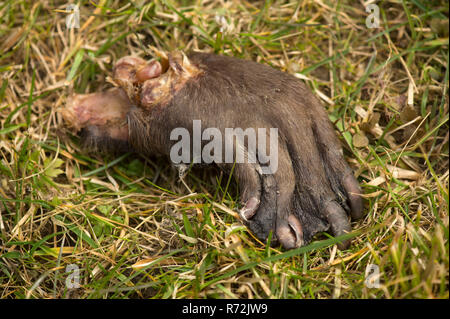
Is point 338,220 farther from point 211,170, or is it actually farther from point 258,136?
point 211,170

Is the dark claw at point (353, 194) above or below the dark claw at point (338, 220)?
above

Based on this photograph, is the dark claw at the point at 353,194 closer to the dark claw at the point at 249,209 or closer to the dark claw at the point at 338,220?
the dark claw at the point at 338,220

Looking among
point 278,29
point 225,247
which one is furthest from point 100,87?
point 225,247

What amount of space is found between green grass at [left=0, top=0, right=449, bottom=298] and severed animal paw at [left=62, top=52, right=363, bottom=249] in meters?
0.14

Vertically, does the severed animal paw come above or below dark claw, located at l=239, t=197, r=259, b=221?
above

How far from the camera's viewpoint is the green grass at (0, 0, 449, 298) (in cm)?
223

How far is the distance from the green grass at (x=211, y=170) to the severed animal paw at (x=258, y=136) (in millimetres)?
144

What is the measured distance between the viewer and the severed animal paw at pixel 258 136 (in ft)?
7.61

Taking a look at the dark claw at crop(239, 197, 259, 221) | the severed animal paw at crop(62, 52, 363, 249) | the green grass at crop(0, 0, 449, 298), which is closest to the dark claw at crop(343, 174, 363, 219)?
the severed animal paw at crop(62, 52, 363, 249)

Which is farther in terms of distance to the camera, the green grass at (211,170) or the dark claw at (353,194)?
the dark claw at (353,194)

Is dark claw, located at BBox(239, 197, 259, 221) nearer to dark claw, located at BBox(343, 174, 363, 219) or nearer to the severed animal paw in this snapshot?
the severed animal paw

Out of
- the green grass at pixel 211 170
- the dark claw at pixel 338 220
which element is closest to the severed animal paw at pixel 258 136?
the dark claw at pixel 338 220

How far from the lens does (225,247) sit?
2316 mm

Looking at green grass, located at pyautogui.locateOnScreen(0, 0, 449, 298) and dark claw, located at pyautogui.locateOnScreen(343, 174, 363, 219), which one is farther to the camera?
dark claw, located at pyautogui.locateOnScreen(343, 174, 363, 219)
